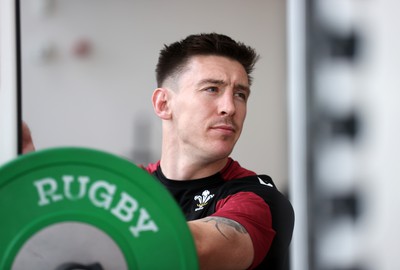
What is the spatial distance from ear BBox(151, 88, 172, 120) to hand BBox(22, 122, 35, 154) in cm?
41

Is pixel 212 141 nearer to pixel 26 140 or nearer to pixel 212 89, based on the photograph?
pixel 212 89

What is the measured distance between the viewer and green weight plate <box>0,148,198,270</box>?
2.41 feet

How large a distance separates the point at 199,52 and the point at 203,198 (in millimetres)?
392

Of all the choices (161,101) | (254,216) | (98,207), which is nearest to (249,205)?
(254,216)

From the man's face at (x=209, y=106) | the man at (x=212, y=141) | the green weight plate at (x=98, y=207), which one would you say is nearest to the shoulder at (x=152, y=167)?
the man at (x=212, y=141)

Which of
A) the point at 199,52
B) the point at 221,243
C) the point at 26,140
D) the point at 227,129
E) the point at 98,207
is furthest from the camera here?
the point at 199,52

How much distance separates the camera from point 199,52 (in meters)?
1.58

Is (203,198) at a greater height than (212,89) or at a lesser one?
lesser

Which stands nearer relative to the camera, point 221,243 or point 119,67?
point 221,243

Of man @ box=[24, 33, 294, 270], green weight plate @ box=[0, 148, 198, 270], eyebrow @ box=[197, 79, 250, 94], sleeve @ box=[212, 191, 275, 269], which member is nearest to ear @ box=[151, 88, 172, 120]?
man @ box=[24, 33, 294, 270]

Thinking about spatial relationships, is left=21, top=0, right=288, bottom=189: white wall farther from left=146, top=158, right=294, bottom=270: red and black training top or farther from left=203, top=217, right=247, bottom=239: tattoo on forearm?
left=203, top=217, right=247, bottom=239: tattoo on forearm

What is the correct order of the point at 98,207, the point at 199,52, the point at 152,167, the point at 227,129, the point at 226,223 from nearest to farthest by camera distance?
the point at 98,207, the point at 226,223, the point at 227,129, the point at 199,52, the point at 152,167

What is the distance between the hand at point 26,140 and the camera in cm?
126

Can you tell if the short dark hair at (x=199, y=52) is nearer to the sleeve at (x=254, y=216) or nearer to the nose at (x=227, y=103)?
the nose at (x=227, y=103)
